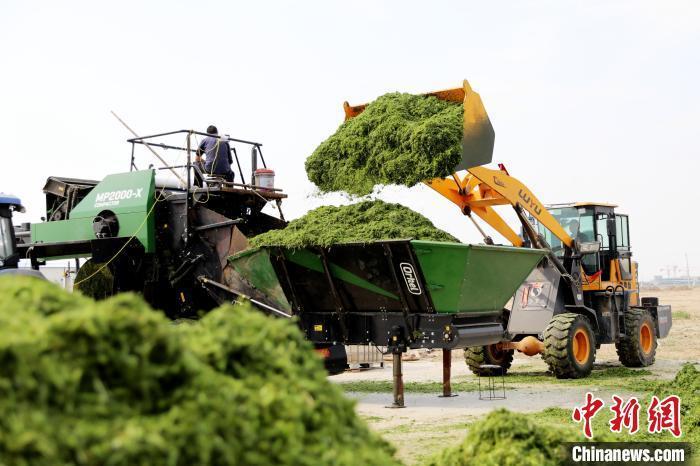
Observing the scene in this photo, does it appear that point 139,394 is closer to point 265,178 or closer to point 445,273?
point 445,273

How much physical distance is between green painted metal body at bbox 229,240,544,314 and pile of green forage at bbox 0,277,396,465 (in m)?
6.00

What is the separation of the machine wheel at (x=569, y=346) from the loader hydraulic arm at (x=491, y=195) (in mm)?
1623

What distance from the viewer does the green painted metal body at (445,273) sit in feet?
31.2

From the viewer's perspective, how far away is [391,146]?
10.5 metres

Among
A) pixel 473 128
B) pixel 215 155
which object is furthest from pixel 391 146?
pixel 215 155

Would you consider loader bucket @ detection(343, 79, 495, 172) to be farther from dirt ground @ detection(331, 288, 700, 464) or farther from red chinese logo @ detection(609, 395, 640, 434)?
red chinese logo @ detection(609, 395, 640, 434)

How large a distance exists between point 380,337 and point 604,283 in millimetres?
6519

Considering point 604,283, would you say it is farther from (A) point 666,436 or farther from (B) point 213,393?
(B) point 213,393

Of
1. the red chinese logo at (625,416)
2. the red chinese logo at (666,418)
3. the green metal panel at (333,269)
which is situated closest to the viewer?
the red chinese logo at (625,416)

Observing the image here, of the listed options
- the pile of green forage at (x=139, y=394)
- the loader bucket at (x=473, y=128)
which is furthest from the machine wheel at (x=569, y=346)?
the pile of green forage at (x=139, y=394)

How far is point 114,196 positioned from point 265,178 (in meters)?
2.09

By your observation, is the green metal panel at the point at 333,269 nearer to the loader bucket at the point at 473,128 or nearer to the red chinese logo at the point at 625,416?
the loader bucket at the point at 473,128

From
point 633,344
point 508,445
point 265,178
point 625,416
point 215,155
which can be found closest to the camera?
point 508,445

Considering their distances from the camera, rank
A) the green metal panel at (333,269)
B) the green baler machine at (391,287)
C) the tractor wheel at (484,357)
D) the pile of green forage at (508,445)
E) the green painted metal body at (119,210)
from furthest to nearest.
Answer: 1. the tractor wheel at (484,357)
2. the green painted metal body at (119,210)
3. the green metal panel at (333,269)
4. the green baler machine at (391,287)
5. the pile of green forage at (508,445)
